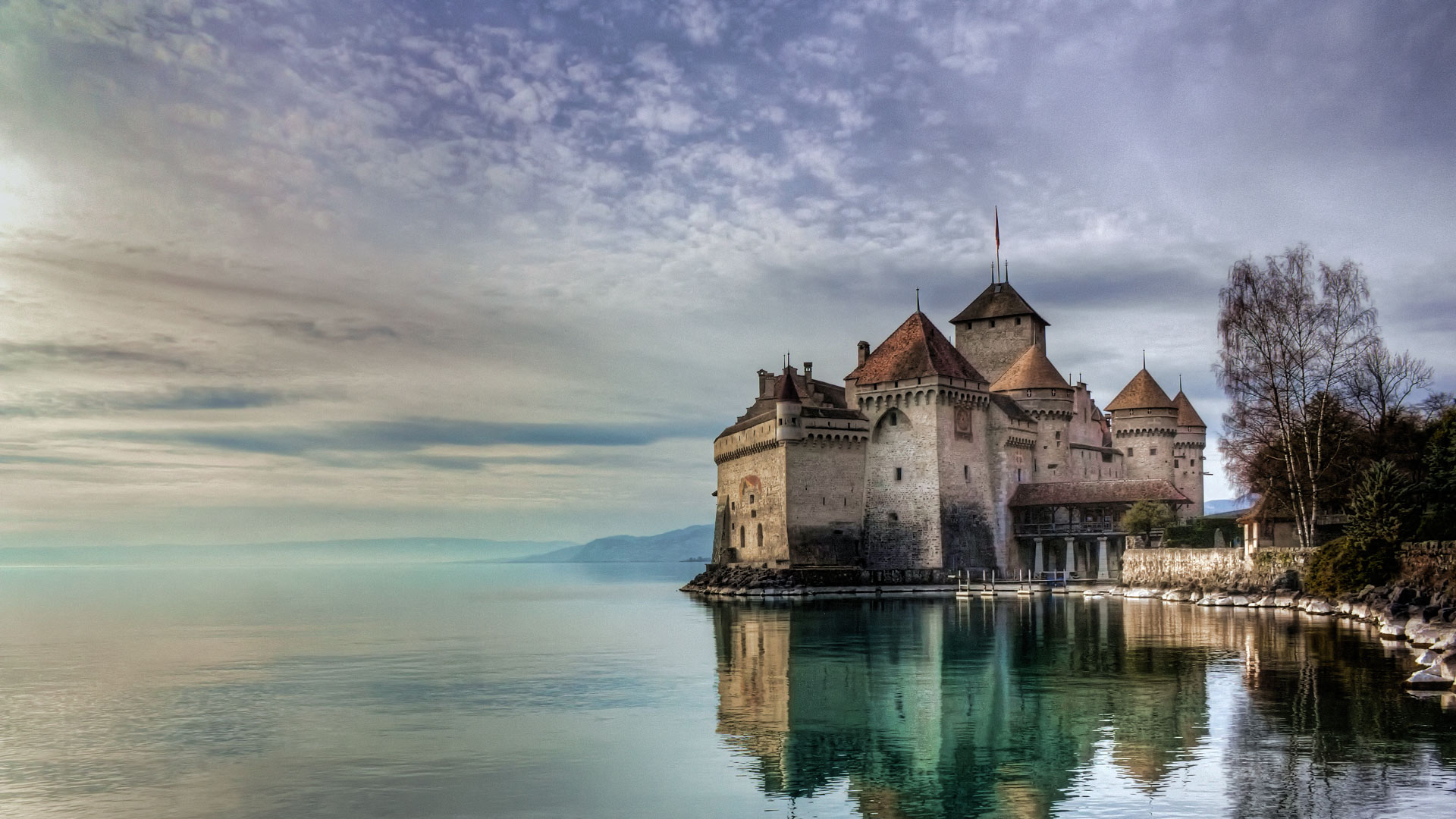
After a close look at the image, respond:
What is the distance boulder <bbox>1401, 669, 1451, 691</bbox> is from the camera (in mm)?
18203

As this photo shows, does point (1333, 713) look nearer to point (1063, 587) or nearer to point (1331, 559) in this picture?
point (1331, 559)

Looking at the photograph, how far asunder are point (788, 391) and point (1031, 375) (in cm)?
1340

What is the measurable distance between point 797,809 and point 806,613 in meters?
28.7

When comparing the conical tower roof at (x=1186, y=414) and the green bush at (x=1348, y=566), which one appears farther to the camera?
the conical tower roof at (x=1186, y=414)

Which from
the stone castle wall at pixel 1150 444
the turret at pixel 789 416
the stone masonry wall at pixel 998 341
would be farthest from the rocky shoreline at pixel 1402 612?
the stone masonry wall at pixel 998 341

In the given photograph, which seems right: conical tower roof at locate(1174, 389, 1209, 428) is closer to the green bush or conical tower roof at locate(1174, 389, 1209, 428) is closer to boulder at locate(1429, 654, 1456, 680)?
the green bush

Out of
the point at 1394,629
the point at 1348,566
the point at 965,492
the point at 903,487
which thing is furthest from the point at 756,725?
the point at 965,492

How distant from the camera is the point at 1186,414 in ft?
207

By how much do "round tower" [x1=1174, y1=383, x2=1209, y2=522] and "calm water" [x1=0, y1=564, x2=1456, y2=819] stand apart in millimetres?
28741

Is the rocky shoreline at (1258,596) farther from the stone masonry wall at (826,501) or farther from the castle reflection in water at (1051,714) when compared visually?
the stone masonry wall at (826,501)

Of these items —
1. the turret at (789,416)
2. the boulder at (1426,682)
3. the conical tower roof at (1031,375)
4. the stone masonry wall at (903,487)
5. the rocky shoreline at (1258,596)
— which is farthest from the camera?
the conical tower roof at (1031,375)

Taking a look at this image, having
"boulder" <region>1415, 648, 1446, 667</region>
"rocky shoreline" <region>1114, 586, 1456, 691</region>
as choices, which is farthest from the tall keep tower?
"boulder" <region>1415, 648, 1446, 667</region>

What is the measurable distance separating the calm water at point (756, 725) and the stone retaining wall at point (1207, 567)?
4.71 meters

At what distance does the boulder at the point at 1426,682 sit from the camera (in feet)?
59.7
